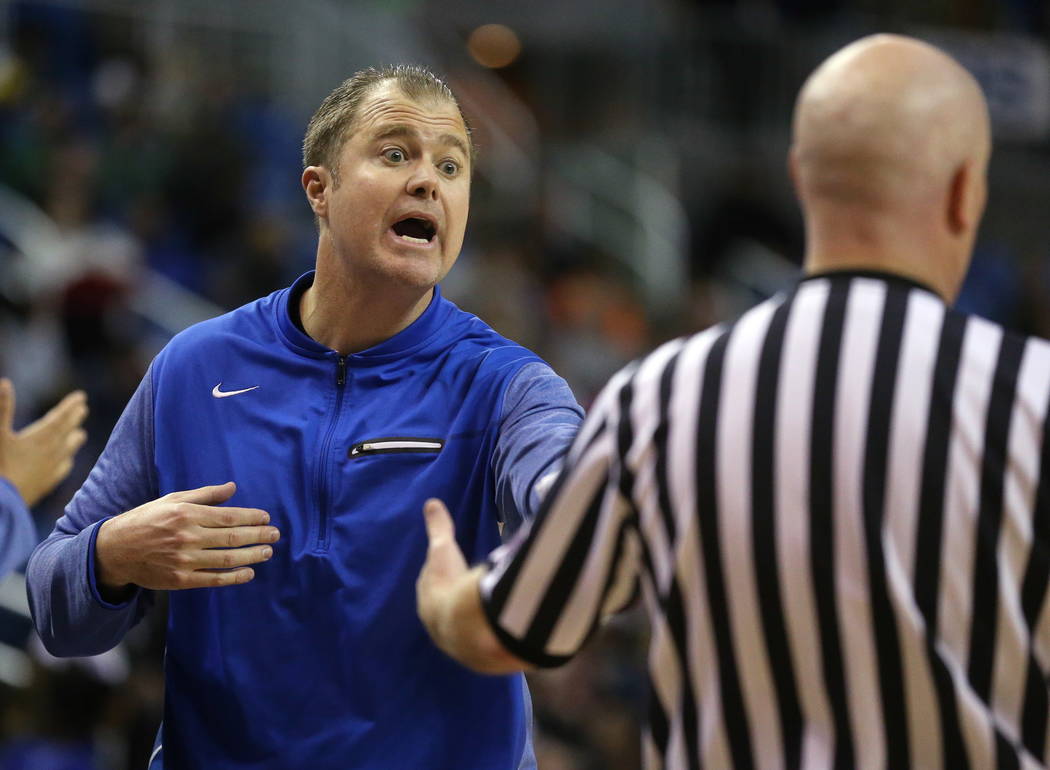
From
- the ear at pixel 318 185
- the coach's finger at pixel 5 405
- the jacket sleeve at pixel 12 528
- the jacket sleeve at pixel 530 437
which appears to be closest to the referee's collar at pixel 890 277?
the jacket sleeve at pixel 530 437

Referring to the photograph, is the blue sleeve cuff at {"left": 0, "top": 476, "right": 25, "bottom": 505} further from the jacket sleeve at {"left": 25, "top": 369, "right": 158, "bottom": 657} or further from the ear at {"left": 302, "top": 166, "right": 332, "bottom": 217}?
the ear at {"left": 302, "top": 166, "right": 332, "bottom": 217}

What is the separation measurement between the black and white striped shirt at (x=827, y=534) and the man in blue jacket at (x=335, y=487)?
485mm

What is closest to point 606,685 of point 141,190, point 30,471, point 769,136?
point 141,190

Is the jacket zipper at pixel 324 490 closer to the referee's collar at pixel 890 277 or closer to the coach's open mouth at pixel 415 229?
the coach's open mouth at pixel 415 229

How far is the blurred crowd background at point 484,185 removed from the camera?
23.4 feet

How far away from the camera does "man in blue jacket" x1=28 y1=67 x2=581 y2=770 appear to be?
105 inches

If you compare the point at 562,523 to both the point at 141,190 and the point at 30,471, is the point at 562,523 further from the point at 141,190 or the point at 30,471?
the point at 141,190

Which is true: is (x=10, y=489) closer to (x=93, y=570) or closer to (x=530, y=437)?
(x=93, y=570)

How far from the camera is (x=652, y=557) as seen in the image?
6.77 ft

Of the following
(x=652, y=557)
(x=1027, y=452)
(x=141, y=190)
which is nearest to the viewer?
(x=1027, y=452)

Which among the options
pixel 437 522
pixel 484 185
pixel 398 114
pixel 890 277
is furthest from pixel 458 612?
pixel 484 185

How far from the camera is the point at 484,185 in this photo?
1110 cm

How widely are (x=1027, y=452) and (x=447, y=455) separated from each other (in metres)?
1.14

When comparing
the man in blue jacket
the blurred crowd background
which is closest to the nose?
the man in blue jacket
